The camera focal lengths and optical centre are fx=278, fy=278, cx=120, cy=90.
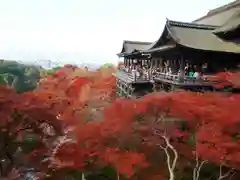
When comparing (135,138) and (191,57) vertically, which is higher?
(191,57)

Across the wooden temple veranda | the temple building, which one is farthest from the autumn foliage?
the temple building

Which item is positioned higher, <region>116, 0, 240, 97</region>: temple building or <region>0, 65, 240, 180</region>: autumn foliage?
<region>116, 0, 240, 97</region>: temple building

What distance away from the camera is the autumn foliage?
41.1 ft

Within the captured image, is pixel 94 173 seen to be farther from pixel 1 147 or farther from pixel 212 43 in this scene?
pixel 212 43

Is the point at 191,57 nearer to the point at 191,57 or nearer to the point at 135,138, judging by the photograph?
the point at 191,57

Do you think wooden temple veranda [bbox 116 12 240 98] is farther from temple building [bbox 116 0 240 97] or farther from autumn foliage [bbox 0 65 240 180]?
autumn foliage [bbox 0 65 240 180]

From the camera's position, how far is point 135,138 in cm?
1412

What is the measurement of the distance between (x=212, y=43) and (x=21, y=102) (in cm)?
1275

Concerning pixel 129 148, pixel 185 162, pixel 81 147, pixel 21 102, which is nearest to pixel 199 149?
pixel 185 162

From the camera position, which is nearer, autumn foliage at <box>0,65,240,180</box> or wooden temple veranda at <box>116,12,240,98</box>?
autumn foliage at <box>0,65,240,180</box>

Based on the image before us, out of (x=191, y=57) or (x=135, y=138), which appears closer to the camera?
(x=135, y=138)

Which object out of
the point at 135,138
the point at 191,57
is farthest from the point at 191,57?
the point at 135,138

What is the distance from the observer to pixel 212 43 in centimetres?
1867

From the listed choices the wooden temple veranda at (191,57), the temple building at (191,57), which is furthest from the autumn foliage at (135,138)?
the temple building at (191,57)
